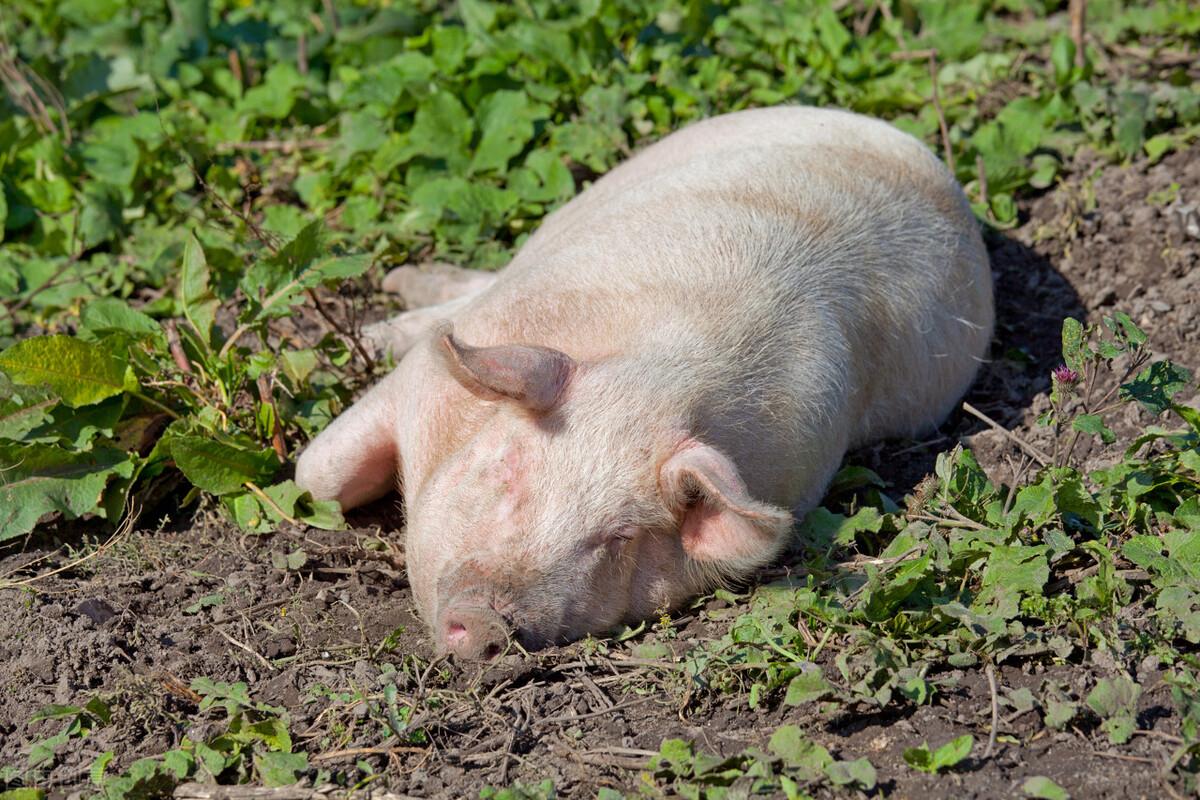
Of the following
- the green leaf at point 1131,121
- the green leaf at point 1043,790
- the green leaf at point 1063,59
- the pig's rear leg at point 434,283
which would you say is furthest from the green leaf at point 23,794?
the green leaf at point 1063,59

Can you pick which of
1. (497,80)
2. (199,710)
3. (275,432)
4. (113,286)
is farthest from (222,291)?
(199,710)

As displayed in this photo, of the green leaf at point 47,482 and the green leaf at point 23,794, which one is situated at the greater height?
the green leaf at point 47,482

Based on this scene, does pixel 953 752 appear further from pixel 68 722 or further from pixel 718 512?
pixel 68 722

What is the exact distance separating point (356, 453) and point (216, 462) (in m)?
0.48

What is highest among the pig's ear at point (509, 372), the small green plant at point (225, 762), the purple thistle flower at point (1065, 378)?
the pig's ear at point (509, 372)

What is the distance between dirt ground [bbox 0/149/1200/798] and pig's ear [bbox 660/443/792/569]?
217 millimetres

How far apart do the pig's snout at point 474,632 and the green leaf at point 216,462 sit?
1191 millimetres

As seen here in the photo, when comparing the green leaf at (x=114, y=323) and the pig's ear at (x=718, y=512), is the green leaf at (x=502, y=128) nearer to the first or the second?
the green leaf at (x=114, y=323)

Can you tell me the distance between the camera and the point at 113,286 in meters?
5.95

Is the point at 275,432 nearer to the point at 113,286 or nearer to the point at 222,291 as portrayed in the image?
the point at 222,291

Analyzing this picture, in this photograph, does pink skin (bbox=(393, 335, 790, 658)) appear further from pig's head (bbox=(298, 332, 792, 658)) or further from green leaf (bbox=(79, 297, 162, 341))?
green leaf (bbox=(79, 297, 162, 341))

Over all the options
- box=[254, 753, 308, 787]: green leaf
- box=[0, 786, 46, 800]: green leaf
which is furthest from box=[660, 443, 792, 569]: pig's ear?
box=[0, 786, 46, 800]: green leaf

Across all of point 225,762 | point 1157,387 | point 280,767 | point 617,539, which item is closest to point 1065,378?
point 1157,387

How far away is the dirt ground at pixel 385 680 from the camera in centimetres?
A: 321
